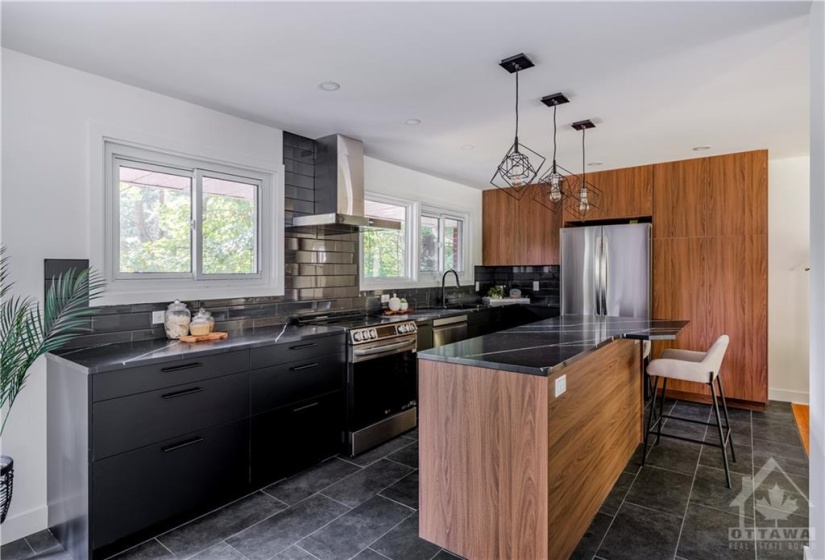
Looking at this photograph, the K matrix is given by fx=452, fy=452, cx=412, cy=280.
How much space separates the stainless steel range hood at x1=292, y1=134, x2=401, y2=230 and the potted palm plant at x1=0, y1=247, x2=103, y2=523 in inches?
63.5

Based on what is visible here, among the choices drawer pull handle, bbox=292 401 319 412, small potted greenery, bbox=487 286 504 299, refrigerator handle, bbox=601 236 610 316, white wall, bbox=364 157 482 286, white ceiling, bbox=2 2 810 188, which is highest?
white ceiling, bbox=2 2 810 188

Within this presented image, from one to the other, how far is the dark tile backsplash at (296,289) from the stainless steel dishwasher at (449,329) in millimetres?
666

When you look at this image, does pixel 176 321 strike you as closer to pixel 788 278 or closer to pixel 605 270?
pixel 605 270

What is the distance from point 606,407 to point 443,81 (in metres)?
2.08

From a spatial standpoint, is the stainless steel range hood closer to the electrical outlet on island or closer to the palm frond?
the palm frond

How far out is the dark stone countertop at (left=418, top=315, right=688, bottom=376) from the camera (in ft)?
6.36

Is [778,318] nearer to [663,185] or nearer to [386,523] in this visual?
[663,185]

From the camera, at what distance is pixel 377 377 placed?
347cm

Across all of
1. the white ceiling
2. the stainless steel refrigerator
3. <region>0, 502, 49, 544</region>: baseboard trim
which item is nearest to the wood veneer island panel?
the white ceiling

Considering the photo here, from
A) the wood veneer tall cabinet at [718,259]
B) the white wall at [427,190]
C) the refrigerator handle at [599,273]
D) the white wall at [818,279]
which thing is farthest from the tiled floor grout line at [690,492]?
the white wall at [427,190]

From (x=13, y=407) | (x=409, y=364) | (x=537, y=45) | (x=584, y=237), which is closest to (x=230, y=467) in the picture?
(x=13, y=407)

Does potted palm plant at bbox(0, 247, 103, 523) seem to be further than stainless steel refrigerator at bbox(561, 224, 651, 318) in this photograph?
No

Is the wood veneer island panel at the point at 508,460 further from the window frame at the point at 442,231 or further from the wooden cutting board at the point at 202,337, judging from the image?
the window frame at the point at 442,231

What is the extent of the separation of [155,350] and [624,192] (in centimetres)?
460
